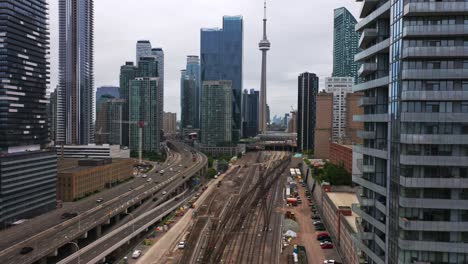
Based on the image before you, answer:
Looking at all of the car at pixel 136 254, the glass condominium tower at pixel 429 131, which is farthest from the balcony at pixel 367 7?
the car at pixel 136 254

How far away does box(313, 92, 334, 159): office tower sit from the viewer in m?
157

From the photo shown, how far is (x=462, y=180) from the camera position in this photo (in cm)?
2341

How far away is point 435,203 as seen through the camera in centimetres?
2380

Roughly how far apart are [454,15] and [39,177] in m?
77.4

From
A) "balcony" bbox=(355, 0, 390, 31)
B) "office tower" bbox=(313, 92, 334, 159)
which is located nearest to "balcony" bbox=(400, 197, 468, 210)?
"balcony" bbox=(355, 0, 390, 31)

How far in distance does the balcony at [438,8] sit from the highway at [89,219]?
4909cm

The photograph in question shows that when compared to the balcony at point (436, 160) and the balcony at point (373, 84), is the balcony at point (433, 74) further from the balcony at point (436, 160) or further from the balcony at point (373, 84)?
the balcony at point (436, 160)

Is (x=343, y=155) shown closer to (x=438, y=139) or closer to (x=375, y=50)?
(x=375, y=50)

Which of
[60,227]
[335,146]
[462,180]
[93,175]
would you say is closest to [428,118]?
[462,180]

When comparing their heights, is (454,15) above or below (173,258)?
above

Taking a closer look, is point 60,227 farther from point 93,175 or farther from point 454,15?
point 454,15

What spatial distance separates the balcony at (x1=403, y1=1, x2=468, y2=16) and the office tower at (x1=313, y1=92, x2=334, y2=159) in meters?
134

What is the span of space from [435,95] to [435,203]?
242 inches

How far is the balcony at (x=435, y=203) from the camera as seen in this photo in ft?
77.6
